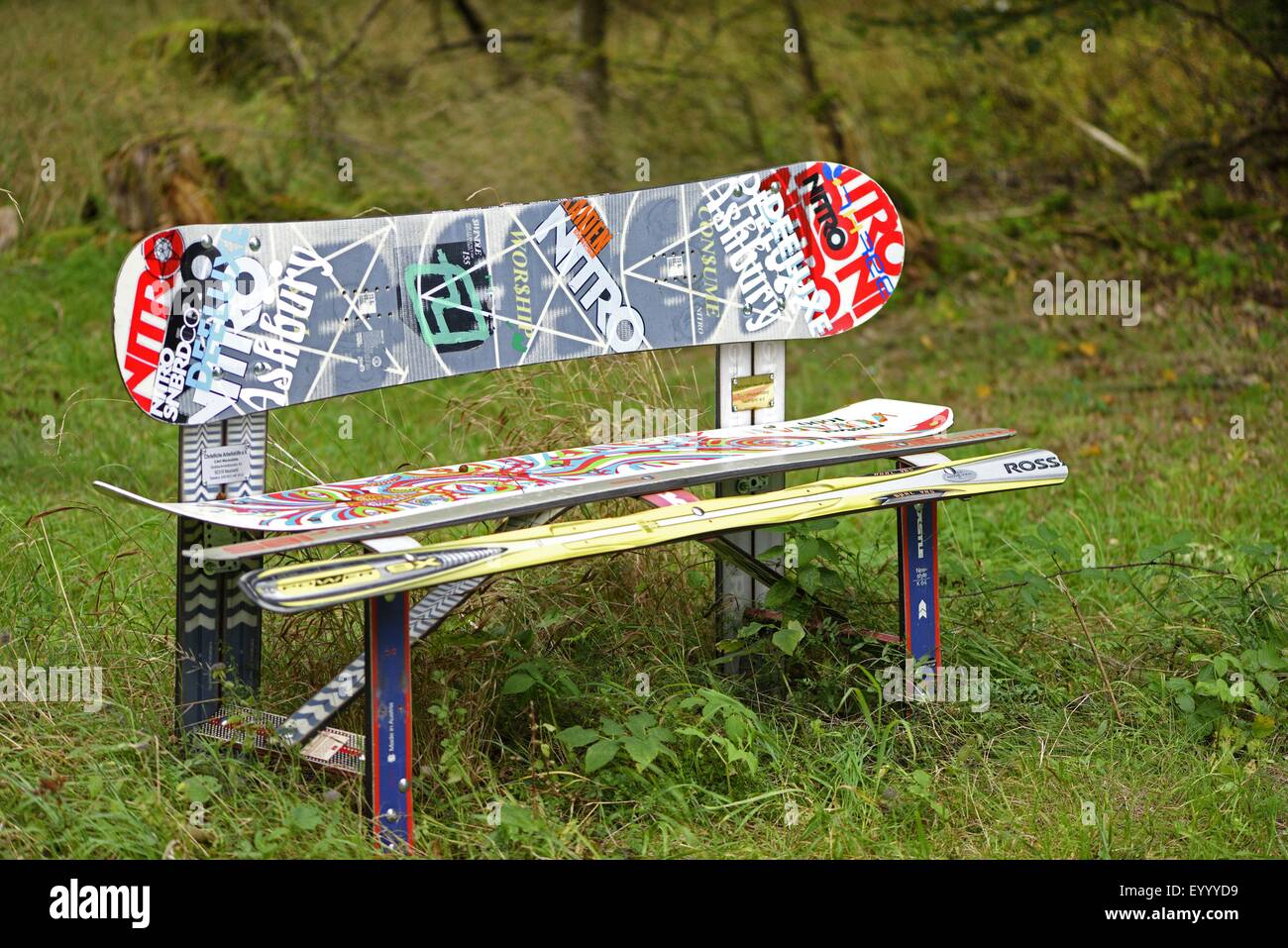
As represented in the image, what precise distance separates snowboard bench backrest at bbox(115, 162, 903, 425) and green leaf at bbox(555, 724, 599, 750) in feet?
2.77

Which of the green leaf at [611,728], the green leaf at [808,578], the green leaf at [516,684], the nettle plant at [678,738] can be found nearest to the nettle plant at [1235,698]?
the green leaf at [808,578]

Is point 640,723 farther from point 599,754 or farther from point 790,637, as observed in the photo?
point 790,637

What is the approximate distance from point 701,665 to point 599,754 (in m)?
0.56

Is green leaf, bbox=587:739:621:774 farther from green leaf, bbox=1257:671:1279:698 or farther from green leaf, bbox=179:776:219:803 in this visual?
green leaf, bbox=1257:671:1279:698

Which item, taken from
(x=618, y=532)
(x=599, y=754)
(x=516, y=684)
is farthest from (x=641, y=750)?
(x=618, y=532)

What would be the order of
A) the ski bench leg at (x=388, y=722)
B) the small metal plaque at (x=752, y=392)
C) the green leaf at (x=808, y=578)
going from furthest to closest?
the small metal plaque at (x=752, y=392) → the green leaf at (x=808, y=578) → the ski bench leg at (x=388, y=722)

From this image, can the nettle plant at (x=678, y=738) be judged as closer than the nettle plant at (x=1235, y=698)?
Yes

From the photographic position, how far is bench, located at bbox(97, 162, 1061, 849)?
2.72m

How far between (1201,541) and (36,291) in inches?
195

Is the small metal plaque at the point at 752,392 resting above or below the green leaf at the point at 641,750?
above

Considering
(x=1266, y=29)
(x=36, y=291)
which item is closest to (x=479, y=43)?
(x=36, y=291)

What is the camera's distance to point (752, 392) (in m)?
3.74

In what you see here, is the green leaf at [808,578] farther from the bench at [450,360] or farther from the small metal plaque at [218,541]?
the small metal plaque at [218,541]

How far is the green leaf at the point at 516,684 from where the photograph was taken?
300cm
